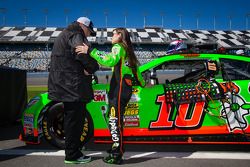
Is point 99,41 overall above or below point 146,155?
above

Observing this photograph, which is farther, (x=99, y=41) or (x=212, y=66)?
(x=99, y=41)

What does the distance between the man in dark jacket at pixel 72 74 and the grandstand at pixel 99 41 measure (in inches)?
1267

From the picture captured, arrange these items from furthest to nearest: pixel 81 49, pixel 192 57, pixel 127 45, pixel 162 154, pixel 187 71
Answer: pixel 187 71
pixel 192 57
pixel 162 154
pixel 127 45
pixel 81 49

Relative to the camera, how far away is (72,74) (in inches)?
123

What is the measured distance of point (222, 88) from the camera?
12.2ft

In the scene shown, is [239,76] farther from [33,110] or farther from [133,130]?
[33,110]

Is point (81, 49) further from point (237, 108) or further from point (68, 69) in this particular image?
point (237, 108)

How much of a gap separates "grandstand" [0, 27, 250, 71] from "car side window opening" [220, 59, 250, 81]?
31586mm

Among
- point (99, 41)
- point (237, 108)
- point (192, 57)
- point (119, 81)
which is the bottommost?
point (237, 108)

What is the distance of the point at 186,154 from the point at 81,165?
1.35 m

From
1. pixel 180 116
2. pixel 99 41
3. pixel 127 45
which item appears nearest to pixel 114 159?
pixel 180 116

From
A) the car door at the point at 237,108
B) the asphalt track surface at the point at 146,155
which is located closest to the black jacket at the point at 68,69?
the asphalt track surface at the point at 146,155

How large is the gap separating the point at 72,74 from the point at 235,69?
2.12 m

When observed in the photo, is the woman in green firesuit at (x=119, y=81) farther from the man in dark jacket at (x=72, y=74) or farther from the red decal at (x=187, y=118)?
the red decal at (x=187, y=118)
